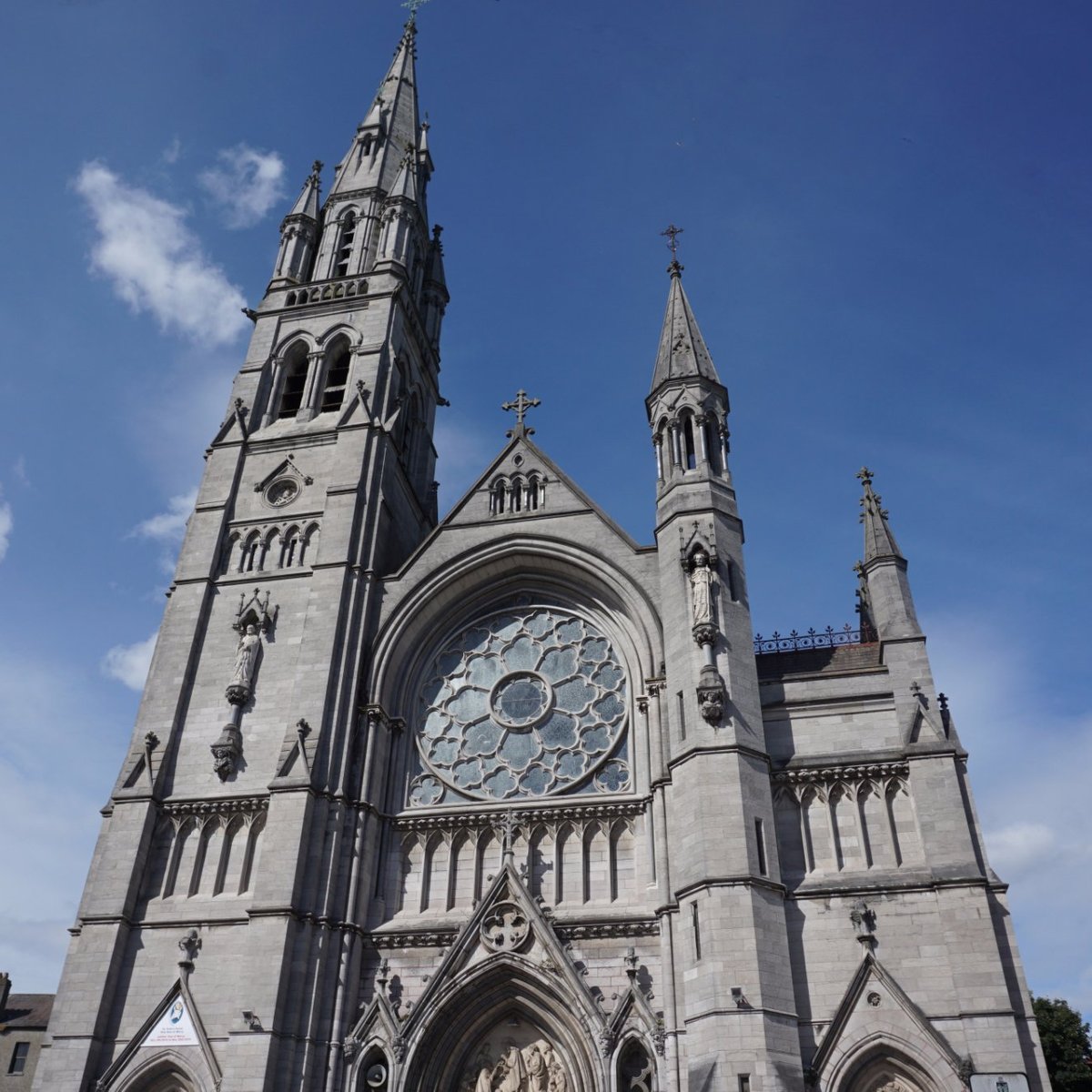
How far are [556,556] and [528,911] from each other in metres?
7.69

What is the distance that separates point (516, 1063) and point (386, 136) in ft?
95.3

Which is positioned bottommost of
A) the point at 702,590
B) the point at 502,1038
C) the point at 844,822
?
the point at 502,1038

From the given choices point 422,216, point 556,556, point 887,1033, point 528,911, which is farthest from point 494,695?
point 422,216

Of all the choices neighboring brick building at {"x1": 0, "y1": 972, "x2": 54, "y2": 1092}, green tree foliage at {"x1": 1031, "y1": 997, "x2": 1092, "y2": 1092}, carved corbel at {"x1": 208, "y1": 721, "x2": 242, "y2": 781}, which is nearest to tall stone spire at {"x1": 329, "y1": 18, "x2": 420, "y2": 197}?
carved corbel at {"x1": 208, "y1": 721, "x2": 242, "y2": 781}

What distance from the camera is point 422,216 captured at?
34812 mm

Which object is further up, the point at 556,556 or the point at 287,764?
the point at 556,556

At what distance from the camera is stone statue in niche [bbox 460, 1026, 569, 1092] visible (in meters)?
17.5

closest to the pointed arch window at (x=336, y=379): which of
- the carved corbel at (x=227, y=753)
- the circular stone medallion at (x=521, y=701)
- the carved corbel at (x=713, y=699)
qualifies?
the circular stone medallion at (x=521, y=701)

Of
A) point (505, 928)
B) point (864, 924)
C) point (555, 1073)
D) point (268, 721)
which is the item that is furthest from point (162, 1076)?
point (864, 924)

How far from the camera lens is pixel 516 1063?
700 inches

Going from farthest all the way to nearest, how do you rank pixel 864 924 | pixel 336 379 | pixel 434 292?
1. pixel 434 292
2. pixel 336 379
3. pixel 864 924

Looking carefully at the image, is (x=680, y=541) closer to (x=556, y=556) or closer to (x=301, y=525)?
(x=556, y=556)

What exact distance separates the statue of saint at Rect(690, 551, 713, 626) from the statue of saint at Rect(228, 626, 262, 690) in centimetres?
931

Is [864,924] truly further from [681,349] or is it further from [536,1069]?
[681,349]
